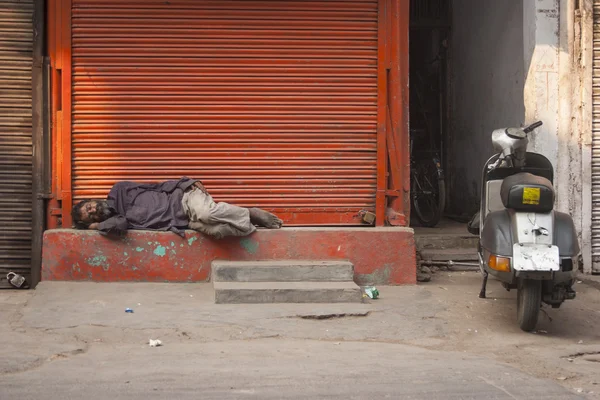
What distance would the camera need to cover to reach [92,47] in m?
7.65

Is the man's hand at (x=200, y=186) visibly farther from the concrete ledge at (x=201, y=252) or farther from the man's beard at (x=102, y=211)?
the man's beard at (x=102, y=211)

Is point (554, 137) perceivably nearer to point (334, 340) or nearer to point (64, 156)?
point (334, 340)

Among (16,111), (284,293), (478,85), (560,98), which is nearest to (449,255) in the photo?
(560,98)

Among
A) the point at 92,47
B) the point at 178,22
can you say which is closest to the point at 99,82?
the point at 92,47

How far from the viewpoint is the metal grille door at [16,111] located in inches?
303

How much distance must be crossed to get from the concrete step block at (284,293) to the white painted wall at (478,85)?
3416mm

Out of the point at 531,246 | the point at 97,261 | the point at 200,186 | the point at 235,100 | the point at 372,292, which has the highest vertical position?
the point at 235,100

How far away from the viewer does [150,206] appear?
738 cm

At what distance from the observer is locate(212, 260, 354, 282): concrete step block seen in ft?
23.3

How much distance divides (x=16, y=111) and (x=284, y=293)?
3136mm

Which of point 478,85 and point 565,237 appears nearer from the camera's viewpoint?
point 565,237

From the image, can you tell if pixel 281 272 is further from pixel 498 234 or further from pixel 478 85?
pixel 478 85

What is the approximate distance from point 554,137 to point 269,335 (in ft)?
13.6

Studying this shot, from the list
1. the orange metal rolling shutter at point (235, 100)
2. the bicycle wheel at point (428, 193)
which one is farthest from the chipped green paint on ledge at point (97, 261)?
the bicycle wheel at point (428, 193)
